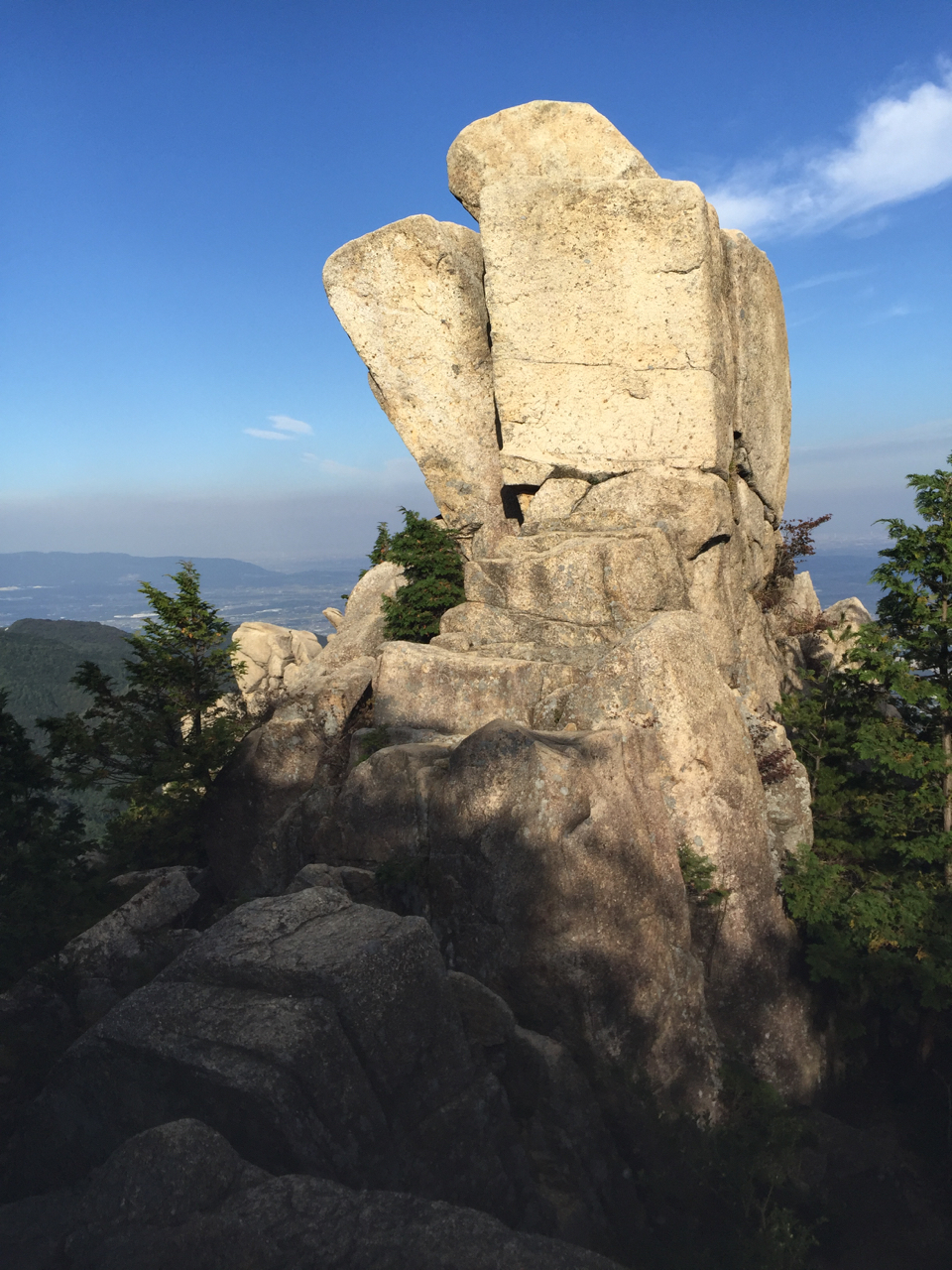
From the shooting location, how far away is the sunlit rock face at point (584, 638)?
47.6ft

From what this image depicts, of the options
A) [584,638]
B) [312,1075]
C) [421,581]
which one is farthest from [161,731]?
[312,1075]

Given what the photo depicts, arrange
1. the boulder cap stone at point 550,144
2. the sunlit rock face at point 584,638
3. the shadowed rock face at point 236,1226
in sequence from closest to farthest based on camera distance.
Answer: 1. the shadowed rock face at point 236,1226
2. the sunlit rock face at point 584,638
3. the boulder cap stone at point 550,144

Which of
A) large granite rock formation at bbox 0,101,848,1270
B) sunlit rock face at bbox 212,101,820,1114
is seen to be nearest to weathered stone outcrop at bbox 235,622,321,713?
large granite rock formation at bbox 0,101,848,1270

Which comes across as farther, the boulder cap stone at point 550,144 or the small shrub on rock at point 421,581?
the boulder cap stone at point 550,144

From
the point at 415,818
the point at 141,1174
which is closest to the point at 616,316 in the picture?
the point at 415,818

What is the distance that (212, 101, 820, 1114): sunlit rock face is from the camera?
14.5 metres

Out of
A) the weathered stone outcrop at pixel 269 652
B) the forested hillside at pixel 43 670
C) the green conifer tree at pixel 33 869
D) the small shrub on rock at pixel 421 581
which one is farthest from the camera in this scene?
the forested hillside at pixel 43 670

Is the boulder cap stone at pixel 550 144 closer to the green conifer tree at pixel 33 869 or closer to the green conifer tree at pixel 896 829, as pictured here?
A: the green conifer tree at pixel 896 829

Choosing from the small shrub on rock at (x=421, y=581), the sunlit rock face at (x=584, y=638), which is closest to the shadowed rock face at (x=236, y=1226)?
the sunlit rock face at (x=584, y=638)

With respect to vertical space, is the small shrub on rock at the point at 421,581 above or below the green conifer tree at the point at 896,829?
above

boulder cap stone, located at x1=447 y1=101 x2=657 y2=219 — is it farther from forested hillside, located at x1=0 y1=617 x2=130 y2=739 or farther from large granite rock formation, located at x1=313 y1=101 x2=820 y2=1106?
forested hillside, located at x1=0 y1=617 x2=130 y2=739

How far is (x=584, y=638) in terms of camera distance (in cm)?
2086

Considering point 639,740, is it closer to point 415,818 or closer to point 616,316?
point 415,818

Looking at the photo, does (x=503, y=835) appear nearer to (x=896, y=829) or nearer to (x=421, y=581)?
(x=896, y=829)
